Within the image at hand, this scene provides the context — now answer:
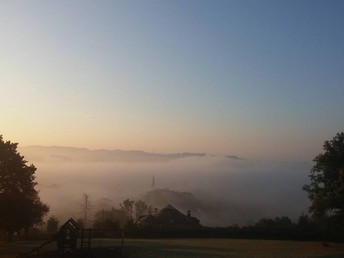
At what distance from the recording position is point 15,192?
64.4 m

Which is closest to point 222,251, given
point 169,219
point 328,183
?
point 328,183

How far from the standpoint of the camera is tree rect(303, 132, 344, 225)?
60281 mm

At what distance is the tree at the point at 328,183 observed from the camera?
60.3m

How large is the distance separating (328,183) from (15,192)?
44.2 meters

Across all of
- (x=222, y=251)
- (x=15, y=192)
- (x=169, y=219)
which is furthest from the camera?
(x=169, y=219)

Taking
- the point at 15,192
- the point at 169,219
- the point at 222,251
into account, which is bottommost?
the point at 222,251

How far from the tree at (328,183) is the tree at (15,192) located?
3978cm

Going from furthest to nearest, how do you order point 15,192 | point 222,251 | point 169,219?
point 169,219
point 15,192
point 222,251

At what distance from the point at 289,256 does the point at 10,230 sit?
39.8 m

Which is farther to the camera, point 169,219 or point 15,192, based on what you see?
point 169,219

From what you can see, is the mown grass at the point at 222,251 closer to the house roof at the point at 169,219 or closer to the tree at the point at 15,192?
the tree at the point at 15,192

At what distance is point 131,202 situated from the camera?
546 ft

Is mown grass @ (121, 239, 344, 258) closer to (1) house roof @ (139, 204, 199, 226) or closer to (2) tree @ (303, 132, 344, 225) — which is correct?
(2) tree @ (303, 132, 344, 225)

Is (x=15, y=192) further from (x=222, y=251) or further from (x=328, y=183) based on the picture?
(x=328, y=183)
